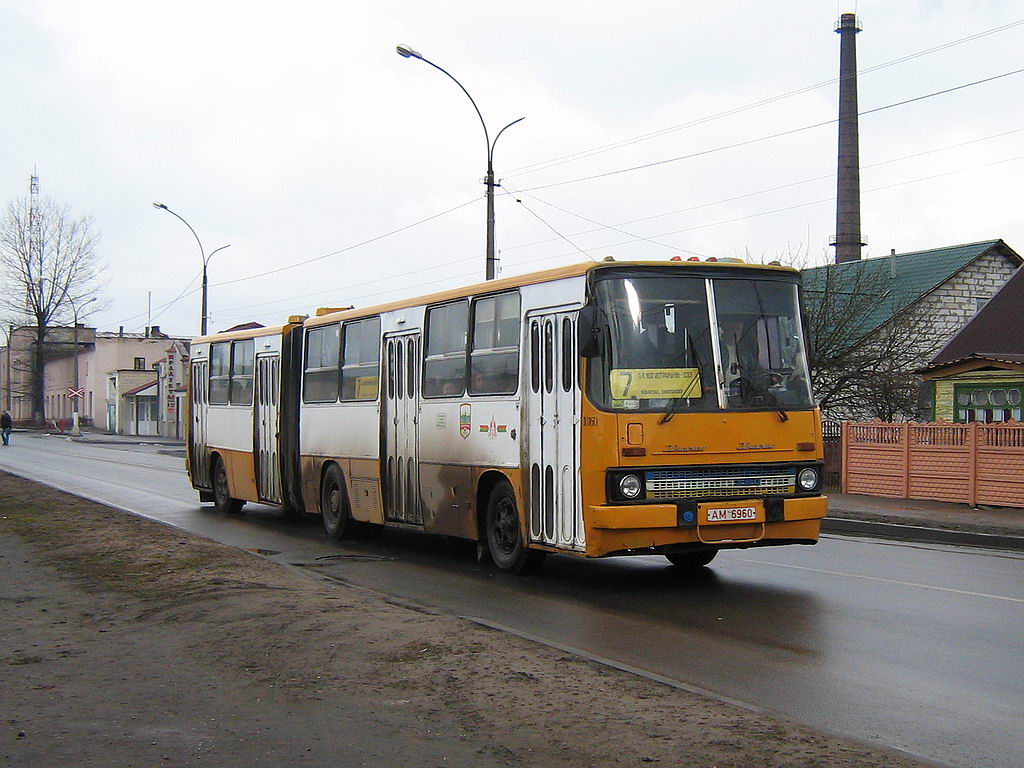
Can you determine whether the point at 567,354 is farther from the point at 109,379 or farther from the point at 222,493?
the point at 109,379

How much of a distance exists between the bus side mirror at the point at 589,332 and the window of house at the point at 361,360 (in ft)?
17.6

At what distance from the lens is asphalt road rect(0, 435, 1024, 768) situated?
680 cm

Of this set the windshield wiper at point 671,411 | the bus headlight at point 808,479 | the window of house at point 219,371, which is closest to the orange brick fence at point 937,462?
the bus headlight at point 808,479

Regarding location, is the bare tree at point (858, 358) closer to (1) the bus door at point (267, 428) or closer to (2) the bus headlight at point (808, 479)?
(1) the bus door at point (267, 428)

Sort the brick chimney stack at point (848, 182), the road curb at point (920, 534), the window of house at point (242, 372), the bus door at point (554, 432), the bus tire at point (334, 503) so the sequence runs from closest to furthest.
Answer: the bus door at point (554, 432)
the road curb at point (920, 534)
the bus tire at point (334, 503)
the window of house at point (242, 372)
the brick chimney stack at point (848, 182)

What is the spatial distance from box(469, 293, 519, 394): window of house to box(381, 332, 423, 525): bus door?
5.14 ft

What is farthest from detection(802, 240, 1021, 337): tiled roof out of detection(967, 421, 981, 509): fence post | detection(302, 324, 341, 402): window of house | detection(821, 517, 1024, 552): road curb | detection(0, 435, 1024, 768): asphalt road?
detection(0, 435, 1024, 768): asphalt road

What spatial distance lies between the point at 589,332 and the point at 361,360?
616cm

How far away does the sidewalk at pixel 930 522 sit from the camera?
17062mm

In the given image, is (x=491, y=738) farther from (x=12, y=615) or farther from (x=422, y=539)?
(x=422, y=539)

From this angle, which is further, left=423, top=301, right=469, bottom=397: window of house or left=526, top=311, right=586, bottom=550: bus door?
left=423, top=301, right=469, bottom=397: window of house

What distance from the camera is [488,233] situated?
2641cm

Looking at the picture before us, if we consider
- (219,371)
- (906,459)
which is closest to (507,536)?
(219,371)

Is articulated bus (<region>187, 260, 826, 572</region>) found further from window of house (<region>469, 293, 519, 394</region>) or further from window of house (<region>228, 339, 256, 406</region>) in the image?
window of house (<region>228, 339, 256, 406</region>)
